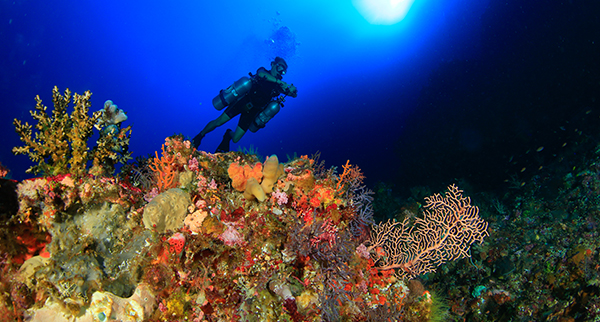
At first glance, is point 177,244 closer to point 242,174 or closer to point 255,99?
point 242,174

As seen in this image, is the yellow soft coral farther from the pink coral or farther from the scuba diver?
the scuba diver

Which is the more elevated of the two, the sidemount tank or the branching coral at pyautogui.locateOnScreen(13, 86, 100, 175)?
the sidemount tank

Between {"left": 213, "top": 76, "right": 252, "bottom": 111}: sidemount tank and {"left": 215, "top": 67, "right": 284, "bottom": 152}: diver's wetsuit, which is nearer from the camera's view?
{"left": 213, "top": 76, "right": 252, "bottom": 111}: sidemount tank

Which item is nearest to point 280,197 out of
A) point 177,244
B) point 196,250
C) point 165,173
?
point 196,250

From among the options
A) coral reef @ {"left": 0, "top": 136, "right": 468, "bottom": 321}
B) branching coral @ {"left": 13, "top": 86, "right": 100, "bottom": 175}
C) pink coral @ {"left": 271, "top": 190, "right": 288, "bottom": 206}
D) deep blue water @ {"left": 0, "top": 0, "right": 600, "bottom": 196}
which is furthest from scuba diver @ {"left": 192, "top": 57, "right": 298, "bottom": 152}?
deep blue water @ {"left": 0, "top": 0, "right": 600, "bottom": 196}

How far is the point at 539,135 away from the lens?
15.4 metres

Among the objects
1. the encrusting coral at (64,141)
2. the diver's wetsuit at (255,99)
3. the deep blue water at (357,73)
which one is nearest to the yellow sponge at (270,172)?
the encrusting coral at (64,141)

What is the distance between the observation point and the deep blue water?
52.0 ft

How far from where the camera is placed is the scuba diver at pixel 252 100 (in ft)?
30.5

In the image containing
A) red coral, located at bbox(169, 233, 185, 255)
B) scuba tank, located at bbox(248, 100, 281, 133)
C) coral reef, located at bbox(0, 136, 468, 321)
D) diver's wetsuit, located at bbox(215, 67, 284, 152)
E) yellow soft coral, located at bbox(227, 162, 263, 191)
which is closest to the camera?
coral reef, located at bbox(0, 136, 468, 321)

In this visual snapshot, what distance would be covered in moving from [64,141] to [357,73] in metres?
76.1

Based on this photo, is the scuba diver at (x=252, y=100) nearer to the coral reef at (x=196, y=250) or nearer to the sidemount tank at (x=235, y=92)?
the sidemount tank at (x=235, y=92)

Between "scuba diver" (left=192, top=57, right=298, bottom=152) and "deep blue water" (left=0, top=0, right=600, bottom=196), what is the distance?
1265 centimetres

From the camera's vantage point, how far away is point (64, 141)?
3.32 m
